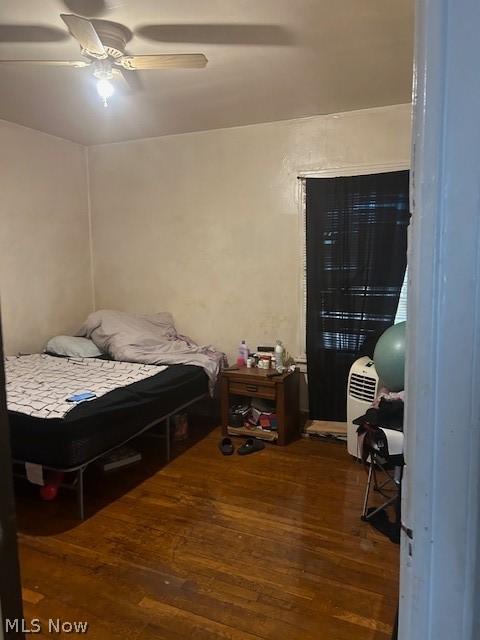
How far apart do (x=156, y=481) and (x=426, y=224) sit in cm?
273

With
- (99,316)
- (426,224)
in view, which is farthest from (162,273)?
(426,224)

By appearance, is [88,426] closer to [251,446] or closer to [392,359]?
[251,446]

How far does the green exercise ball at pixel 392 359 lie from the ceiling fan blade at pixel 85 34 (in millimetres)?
2120

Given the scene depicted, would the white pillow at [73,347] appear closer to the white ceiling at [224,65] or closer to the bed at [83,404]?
the bed at [83,404]

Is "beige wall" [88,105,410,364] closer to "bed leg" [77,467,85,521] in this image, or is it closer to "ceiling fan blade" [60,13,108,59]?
"ceiling fan blade" [60,13,108,59]

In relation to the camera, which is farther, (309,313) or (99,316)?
(99,316)

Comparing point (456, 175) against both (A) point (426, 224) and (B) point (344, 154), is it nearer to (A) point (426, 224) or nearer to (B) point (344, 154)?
(A) point (426, 224)

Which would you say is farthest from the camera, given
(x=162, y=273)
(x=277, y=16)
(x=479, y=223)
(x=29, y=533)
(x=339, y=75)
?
(x=162, y=273)

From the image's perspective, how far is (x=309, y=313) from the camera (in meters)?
3.60

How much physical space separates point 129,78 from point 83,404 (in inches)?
78.6

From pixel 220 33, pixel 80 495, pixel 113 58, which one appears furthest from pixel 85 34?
pixel 80 495

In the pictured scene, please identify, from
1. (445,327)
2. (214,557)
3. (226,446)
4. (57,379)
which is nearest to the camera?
(445,327)

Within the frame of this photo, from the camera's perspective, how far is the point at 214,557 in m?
2.10

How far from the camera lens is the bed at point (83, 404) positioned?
7.43 ft
